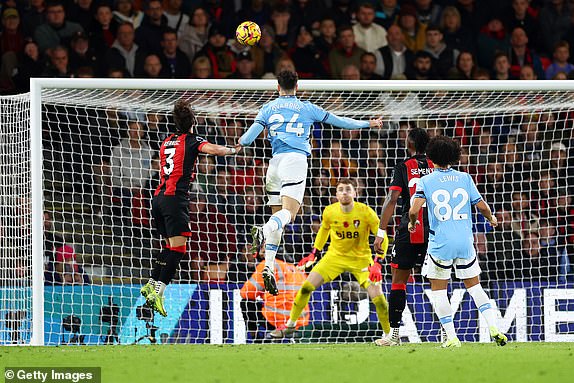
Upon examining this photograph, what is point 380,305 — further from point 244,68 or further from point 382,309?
point 244,68

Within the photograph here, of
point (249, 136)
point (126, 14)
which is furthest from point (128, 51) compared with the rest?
point (249, 136)

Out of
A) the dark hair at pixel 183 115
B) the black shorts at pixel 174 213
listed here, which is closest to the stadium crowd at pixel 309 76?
the dark hair at pixel 183 115

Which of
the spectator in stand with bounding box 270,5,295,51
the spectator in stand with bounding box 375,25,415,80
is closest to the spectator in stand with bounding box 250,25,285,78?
the spectator in stand with bounding box 270,5,295,51

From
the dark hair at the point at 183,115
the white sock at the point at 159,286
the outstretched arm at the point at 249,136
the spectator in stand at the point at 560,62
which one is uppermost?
the spectator in stand at the point at 560,62

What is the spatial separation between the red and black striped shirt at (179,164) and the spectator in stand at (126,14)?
5.13 meters

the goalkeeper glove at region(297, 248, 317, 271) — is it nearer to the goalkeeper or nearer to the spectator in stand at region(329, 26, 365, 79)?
the goalkeeper

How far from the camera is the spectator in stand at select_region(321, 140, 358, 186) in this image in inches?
523

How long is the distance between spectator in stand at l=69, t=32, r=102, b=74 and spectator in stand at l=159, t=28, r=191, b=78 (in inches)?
34.3

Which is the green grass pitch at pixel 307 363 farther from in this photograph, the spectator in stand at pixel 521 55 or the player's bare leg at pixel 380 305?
the spectator in stand at pixel 521 55

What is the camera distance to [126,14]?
593 inches

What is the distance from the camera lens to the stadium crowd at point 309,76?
12.9 meters

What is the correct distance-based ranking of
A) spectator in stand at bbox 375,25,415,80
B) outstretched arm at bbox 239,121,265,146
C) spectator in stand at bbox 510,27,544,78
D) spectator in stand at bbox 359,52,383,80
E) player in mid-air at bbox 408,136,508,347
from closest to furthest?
player in mid-air at bbox 408,136,508,347 → outstretched arm at bbox 239,121,265,146 → spectator in stand at bbox 359,52,383,80 → spectator in stand at bbox 375,25,415,80 → spectator in stand at bbox 510,27,544,78
